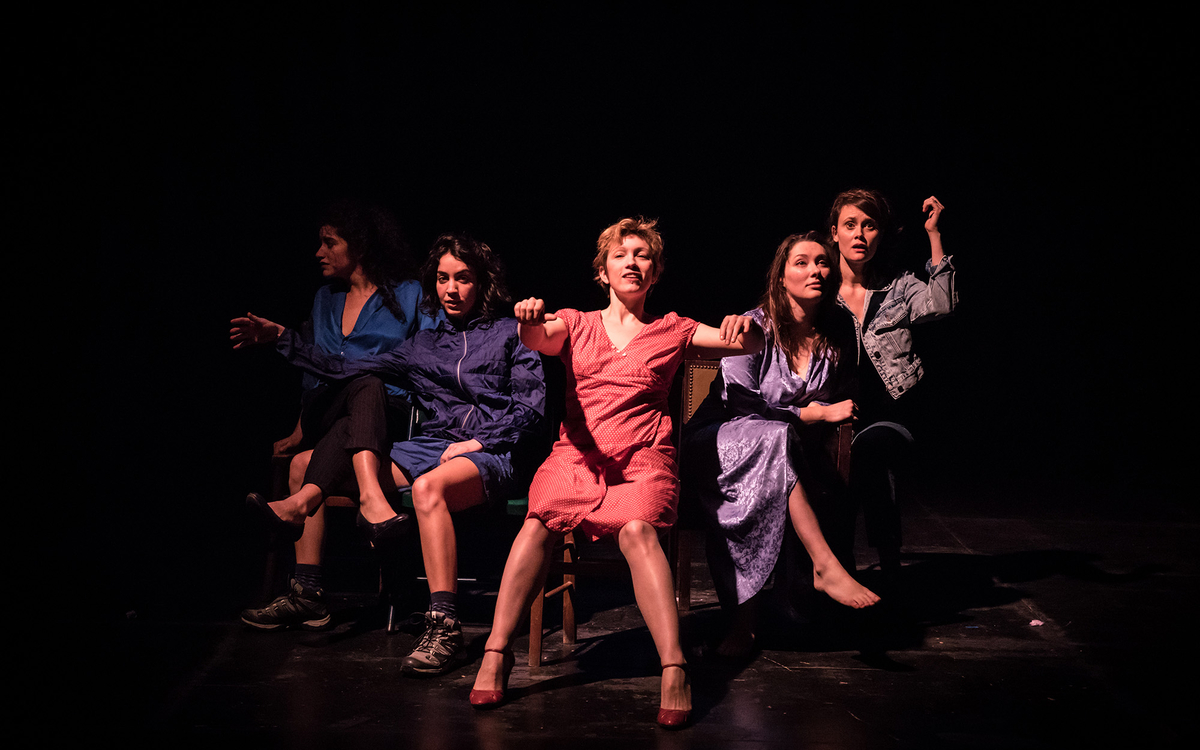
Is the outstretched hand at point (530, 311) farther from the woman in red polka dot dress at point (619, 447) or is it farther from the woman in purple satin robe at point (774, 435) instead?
the woman in purple satin robe at point (774, 435)

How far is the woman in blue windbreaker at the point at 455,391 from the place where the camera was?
2535mm

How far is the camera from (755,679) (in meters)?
2.38

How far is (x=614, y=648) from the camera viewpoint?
2645 mm

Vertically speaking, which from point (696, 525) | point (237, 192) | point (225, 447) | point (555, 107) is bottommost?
point (696, 525)

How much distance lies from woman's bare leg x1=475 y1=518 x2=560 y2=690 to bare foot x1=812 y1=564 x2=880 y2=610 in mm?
762

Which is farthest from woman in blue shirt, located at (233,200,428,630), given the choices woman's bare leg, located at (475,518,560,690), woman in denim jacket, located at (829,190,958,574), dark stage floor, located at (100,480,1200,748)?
woman in denim jacket, located at (829,190,958,574)

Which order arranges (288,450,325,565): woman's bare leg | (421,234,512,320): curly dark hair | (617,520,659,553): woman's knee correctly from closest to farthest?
(617,520,659,553): woman's knee, (288,450,325,565): woman's bare leg, (421,234,512,320): curly dark hair

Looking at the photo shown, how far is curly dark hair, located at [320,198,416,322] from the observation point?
3.27 meters

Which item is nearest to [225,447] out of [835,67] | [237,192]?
[237,192]

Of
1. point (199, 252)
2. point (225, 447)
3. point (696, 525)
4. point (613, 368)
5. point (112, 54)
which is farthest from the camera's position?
point (225, 447)

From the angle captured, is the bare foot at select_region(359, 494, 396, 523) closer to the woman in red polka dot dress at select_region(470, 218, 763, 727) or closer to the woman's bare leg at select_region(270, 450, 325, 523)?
the woman's bare leg at select_region(270, 450, 325, 523)

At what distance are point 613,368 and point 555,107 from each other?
2157mm

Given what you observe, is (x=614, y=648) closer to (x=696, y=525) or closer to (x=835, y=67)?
(x=696, y=525)

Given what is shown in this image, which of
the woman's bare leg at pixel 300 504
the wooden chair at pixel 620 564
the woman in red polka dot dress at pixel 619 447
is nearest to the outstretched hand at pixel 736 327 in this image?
the woman in red polka dot dress at pixel 619 447
